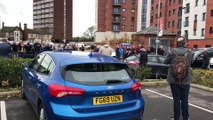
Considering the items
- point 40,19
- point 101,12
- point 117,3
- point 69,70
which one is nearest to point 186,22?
point 117,3

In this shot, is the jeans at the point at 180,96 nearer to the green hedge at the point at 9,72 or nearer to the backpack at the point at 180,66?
the backpack at the point at 180,66

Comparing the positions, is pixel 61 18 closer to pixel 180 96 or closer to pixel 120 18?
pixel 120 18

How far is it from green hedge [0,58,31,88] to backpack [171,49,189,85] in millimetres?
5371

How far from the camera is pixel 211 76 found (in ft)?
35.6

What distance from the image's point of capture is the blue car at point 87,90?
4.42 m

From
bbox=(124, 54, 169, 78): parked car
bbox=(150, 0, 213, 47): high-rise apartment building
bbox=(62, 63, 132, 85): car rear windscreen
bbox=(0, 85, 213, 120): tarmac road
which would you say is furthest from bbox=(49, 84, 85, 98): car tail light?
bbox=(150, 0, 213, 47): high-rise apartment building

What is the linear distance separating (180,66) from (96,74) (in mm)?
1842

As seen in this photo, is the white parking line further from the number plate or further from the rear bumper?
the number plate

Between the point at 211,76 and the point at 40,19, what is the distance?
15423cm

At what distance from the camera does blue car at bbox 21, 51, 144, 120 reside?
442 centimetres

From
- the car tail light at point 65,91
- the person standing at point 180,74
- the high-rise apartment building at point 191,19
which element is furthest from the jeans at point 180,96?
the high-rise apartment building at point 191,19

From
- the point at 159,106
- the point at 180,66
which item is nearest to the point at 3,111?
the point at 159,106

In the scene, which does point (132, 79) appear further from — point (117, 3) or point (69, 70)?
point (117, 3)

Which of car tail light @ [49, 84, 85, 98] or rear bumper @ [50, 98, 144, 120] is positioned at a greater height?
car tail light @ [49, 84, 85, 98]
